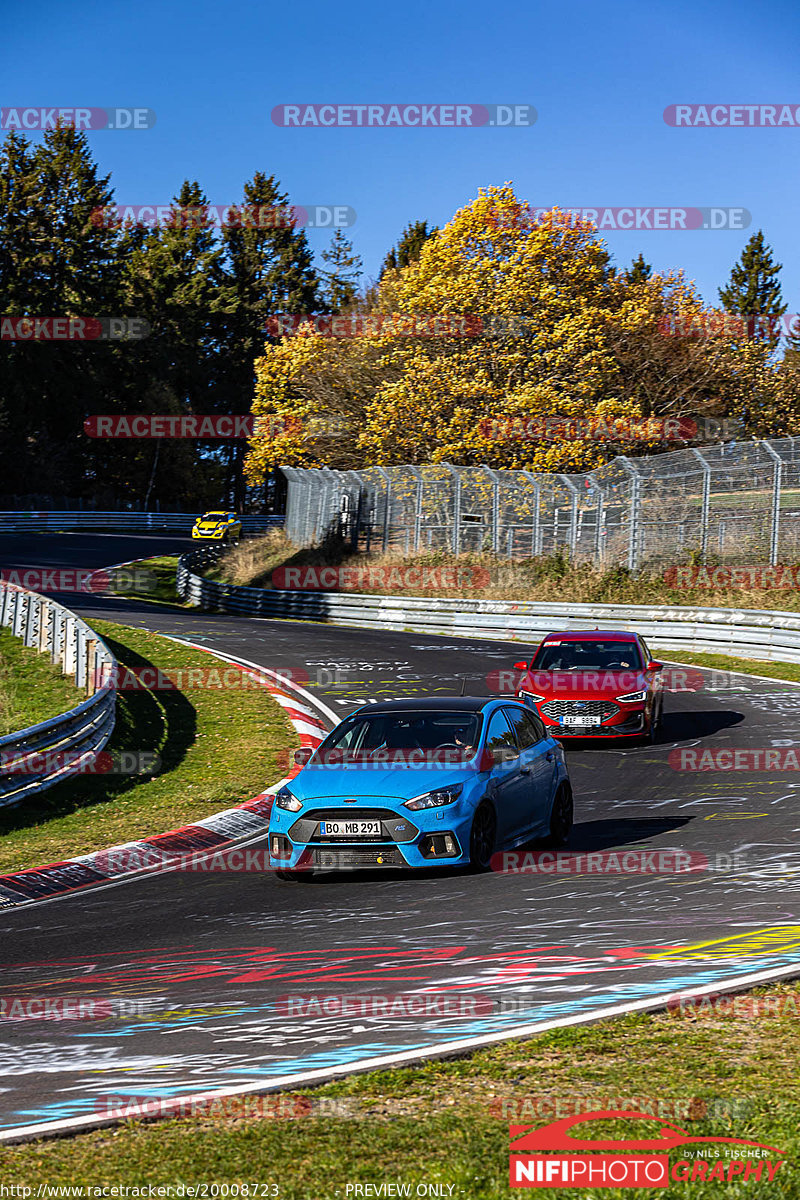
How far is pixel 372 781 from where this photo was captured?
10.8 metres

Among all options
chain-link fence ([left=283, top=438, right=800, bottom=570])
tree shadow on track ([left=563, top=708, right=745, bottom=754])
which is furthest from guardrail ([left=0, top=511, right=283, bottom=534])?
tree shadow on track ([left=563, top=708, right=745, bottom=754])

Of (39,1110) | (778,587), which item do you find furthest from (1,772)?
(778,587)

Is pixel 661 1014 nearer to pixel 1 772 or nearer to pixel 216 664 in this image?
pixel 1 772

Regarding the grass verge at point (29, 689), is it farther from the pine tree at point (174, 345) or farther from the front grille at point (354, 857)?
the pine tree at point (174, 345)

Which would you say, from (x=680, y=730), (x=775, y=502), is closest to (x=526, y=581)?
(x=775, y=502)

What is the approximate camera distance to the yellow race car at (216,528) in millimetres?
66750

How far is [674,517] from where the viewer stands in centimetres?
3425

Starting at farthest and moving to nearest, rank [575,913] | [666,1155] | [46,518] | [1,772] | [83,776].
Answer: [46,518]
[83,776]
[1,772]
[575,913]
[666,1155]

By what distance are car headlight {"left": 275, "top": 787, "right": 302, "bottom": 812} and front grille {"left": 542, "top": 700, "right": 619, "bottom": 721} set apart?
7.49 m

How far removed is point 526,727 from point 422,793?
2.27 m

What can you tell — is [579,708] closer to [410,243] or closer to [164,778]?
[164,778]

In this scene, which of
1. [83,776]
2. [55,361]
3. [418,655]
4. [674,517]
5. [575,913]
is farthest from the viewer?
[55,361]

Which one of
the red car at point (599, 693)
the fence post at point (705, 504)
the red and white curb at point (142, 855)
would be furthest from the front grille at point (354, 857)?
the fence post at point (705, 504)

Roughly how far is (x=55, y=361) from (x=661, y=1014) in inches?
3385
